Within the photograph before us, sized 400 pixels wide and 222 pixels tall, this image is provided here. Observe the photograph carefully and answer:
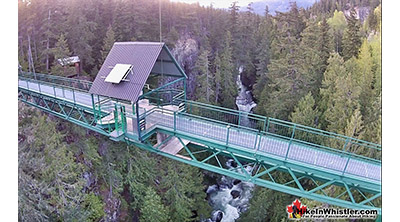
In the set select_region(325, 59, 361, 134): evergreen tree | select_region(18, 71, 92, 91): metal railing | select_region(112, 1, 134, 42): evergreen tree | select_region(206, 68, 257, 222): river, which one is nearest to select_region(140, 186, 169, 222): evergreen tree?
select_region(206, 68, 257, 222): river

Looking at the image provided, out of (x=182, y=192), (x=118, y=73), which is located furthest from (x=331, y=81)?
(x=118, y=73)

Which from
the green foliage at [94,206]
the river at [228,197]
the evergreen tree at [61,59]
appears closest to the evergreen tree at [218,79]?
the river at [228,197]

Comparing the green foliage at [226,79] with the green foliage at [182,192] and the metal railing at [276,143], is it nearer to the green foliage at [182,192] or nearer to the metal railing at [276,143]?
the green foliage at [182,192]

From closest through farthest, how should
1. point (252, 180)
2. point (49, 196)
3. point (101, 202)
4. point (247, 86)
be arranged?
point (252, 180)
point (49, 196)
point (101, 202)
point (247, 86)

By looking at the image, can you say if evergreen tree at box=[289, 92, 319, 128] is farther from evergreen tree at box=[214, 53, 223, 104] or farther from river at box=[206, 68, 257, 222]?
evergreen tree at box=[214, 53, 223, 104]

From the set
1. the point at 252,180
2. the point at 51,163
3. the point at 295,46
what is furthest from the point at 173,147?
the point at 295,46

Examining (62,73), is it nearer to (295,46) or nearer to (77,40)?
(77,40)
